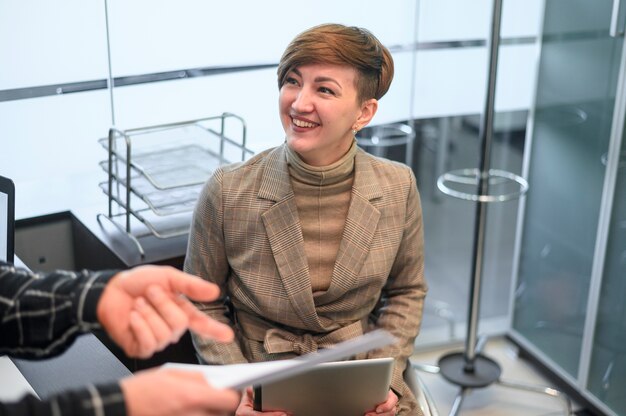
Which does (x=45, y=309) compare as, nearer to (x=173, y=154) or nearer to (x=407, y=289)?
(x=407, y=289)

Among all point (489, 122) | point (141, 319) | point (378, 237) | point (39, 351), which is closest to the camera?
point (141, 319)

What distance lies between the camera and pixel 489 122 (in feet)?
9.75

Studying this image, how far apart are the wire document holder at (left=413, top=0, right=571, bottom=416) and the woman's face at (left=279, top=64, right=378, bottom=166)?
96cm

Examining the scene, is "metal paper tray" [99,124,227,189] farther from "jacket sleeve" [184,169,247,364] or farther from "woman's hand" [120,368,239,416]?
"woman's hand" [120,368,239,416]

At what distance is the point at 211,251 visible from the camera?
211cm

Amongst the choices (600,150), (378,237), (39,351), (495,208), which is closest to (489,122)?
(600,150)

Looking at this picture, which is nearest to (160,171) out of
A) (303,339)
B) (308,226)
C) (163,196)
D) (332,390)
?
(163,196)

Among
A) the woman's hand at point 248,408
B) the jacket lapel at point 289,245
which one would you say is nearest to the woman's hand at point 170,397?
the woman's hand at point 248,408

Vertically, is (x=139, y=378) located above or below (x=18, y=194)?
above

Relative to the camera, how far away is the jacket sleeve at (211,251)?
2.10 meters

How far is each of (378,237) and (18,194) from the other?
1087mm

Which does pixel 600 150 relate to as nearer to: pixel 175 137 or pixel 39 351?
pixel 175 137

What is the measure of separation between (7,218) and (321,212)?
Answer: 2.33 feet

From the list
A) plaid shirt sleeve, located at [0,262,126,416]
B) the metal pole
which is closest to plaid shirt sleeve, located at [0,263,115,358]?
plaid shirt sleeve, located at [0,262,126,416]
